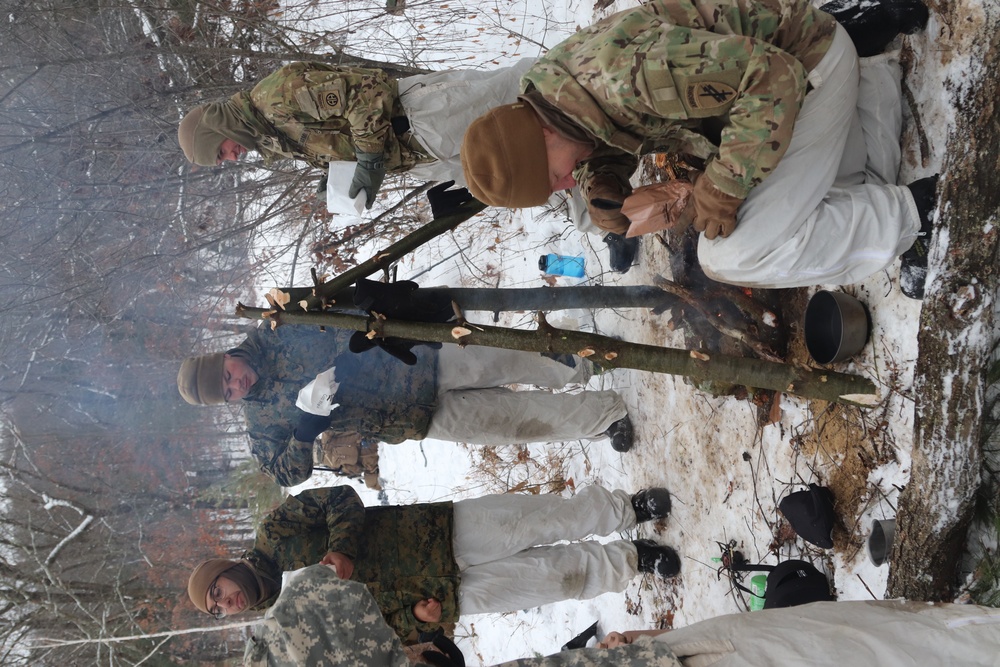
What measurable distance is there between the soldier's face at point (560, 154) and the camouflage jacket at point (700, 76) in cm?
7

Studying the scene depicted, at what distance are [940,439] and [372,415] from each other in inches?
103

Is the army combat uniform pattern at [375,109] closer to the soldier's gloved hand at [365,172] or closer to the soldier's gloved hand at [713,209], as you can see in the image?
the soldier's gloved hand at [365,172]

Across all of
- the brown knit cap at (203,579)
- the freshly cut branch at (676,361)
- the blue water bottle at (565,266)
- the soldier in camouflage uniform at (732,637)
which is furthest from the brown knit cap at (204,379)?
the blue water bottle at (565,266)

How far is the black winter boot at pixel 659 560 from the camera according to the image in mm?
3869

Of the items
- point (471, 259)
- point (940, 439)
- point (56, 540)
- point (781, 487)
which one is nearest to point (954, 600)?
point (940, 439)

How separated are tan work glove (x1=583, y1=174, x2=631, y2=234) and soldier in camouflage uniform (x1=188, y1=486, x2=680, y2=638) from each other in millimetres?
1869

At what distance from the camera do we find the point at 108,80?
5.22 m

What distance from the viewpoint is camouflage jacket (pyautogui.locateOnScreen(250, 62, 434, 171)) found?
2979mm

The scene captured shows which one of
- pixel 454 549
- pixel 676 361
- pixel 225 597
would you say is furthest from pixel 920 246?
pixel 225 597

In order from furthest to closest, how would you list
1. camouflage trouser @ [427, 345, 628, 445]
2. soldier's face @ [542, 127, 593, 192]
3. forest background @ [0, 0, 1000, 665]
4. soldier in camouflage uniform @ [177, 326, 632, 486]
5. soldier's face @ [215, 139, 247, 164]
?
forest background @ [0, 0, 1000, 665]
camouflage trouser @ [427, 345, 628, 445]
soldier in camouflage uniform @ [177, 326, 632, 486]
soldier's face @ [215, 139, 247, 164]
soldier's face @ [542, 127, 593, 192]

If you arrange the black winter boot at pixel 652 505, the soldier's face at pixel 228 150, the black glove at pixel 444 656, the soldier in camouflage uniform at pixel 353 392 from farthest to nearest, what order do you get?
the black winter boot at pixel 652 505
the soldier in camouflage uniform at pixel 353 392
the soldier's face at pixel 228 150
the black glove at pixel 444 656

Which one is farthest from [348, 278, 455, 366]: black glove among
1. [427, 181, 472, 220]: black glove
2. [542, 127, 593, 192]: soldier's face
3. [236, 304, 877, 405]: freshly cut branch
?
[542, 127, 593, 192]: soldier's face

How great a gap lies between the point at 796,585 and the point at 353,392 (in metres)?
2.38

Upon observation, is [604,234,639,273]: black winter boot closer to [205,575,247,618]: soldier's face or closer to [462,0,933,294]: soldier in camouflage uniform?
[462,0,933,294]: soldier in camouflage uniform
